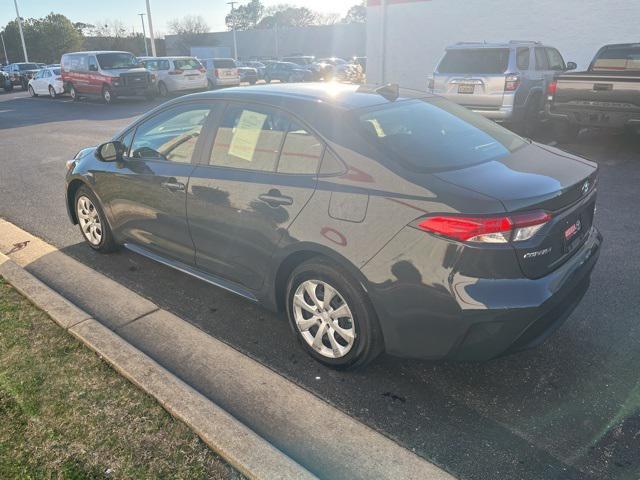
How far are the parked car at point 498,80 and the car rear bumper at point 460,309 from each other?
798 centimetres

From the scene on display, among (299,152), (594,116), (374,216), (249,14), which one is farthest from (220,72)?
(249,14)

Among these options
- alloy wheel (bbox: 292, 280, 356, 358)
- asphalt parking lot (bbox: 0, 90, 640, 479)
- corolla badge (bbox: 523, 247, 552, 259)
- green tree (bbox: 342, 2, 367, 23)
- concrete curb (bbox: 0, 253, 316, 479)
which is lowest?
asphalt parking lot (bbox: 0, 90, 640, 479)

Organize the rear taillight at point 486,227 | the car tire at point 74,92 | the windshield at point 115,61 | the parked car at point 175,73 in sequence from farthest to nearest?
1. the car tire at point 74,92
2. the parked car at point 175,73
3. the windshield at point 115,61
4. the rear taillight at point 486,227

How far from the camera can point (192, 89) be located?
23750mm

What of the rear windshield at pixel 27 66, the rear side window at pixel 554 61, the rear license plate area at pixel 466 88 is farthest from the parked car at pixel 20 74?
the rear side window at pixel 554 61

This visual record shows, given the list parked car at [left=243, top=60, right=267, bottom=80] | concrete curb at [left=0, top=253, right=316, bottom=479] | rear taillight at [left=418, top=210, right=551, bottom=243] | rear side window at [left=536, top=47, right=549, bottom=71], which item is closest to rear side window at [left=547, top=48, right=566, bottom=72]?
rear side window at [left=536, top=47, right=549, bottom=71]

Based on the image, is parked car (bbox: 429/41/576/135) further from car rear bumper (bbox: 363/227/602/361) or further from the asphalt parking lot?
car rear bumper (bbox: 363/227/602/361)

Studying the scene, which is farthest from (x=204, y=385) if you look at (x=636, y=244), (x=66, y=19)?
(x=66, y=19)

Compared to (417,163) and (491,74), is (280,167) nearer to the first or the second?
(417,163)

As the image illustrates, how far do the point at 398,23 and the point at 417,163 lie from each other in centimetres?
1813

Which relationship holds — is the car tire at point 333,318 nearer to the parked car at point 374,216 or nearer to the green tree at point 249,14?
the parked car at point 374,216

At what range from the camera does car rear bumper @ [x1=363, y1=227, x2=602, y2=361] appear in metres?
2.52

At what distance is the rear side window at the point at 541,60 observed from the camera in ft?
36.0

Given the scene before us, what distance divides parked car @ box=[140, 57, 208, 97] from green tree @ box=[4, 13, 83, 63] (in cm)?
4305
